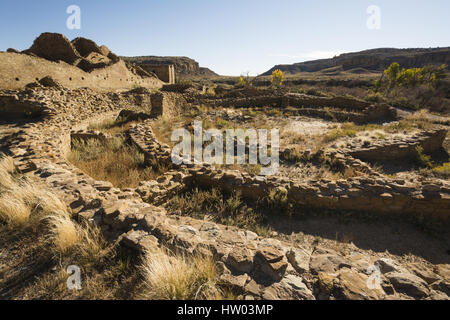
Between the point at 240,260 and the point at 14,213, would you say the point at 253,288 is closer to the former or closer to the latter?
the point at 240,260

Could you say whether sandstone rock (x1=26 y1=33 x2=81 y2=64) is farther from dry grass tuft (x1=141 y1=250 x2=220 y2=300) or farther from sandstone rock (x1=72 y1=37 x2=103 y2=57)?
dry grass tuft (x1=141 y1=250 x2=220 y2=300)

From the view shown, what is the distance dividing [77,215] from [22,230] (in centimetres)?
60

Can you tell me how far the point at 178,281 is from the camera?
5.77 feet

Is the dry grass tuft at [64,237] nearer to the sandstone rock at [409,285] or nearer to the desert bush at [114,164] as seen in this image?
the desert bush at [114,164]

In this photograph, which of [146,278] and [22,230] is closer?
[146,278]

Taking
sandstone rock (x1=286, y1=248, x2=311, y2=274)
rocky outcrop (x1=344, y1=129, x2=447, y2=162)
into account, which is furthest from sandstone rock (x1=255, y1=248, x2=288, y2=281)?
rocky outcrop (x1=344, y1=129, x2=447, y2=162)

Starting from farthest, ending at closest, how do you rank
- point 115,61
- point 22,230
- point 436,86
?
1. point 436,86
2. point 115,61
3. point 22,230

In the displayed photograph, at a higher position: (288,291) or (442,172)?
(442,172)

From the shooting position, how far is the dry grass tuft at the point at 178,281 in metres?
1.74

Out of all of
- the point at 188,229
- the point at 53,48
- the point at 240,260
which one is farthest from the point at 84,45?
the point at 240,260
